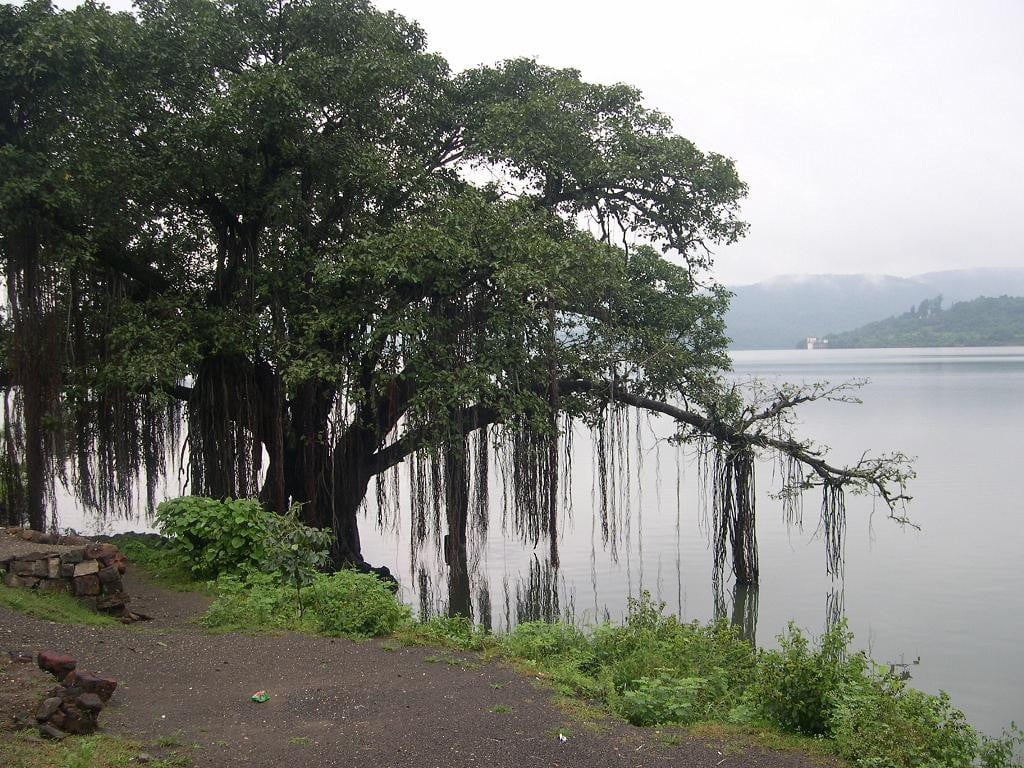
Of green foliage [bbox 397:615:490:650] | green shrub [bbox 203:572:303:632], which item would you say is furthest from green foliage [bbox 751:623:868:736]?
green shrub [bbox 203:572:303:632]

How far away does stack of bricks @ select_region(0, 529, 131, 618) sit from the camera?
7.21 m

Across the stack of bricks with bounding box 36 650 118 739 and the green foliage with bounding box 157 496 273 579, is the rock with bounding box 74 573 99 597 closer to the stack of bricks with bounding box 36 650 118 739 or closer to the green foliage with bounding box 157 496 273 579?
the green foliage with bounding box 157 496 273 579

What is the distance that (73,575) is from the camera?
23.9 feet

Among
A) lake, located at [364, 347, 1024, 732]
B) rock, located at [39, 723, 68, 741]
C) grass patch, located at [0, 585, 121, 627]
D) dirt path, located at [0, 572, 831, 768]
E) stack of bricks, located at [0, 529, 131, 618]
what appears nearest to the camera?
rock, located at [39, 723, 68, 741]

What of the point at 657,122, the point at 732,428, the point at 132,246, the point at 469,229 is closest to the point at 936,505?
the point at 732,428

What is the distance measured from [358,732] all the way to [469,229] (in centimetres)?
663

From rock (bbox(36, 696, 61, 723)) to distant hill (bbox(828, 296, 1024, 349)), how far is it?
348 ft

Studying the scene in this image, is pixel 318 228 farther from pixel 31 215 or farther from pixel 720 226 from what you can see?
pixel 720 226

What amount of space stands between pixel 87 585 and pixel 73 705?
3.08 metres

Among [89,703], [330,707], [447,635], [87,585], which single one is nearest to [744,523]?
[447,635]

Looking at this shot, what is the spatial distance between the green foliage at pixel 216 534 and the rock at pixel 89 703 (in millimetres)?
4221

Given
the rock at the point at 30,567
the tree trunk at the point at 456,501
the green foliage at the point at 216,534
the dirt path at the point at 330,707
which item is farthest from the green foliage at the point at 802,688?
the rock at the point at 30,567

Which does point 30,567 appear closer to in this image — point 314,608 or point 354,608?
point 314,608

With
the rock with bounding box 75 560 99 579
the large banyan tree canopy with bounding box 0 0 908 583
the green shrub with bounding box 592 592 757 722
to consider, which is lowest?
the green shrub with bounding box 592 592 757 722
